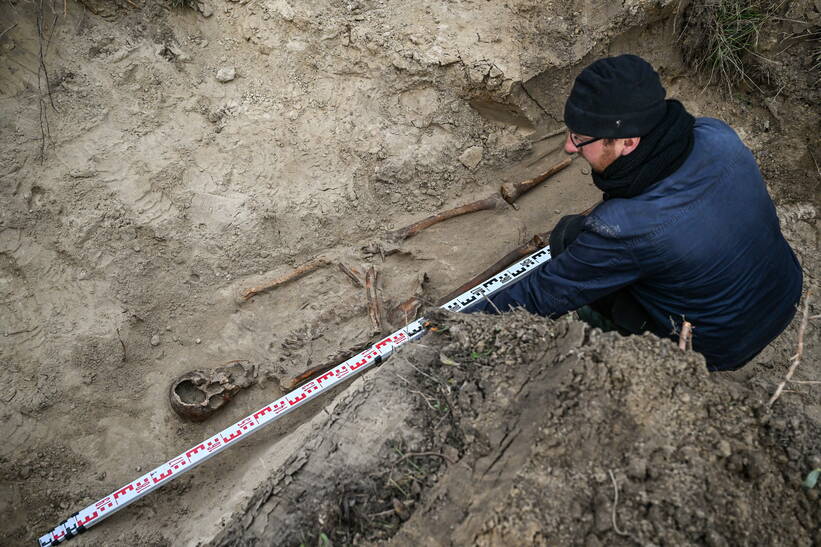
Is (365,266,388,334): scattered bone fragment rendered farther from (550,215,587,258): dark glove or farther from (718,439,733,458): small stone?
(718,439,733,458): small stone

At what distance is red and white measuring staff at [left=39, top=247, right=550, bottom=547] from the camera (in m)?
3.47

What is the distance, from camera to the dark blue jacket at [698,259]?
2.96m

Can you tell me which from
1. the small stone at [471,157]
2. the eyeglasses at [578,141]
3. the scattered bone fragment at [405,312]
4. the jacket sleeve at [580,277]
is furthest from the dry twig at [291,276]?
the eyeglasses at [578,141]

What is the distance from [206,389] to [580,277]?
254cm

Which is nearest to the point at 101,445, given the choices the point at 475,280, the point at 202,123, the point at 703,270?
the point at 202,123

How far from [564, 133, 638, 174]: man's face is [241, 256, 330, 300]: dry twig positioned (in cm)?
229

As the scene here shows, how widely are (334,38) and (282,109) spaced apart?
0.74 meters

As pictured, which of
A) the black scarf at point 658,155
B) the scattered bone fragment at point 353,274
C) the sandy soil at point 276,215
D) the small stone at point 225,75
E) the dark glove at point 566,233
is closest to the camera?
the sandy soil at point 276,215

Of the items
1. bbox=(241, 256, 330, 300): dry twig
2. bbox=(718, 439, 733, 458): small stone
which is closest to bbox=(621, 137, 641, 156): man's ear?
bbox=(718, 439, 733, 458): small stone

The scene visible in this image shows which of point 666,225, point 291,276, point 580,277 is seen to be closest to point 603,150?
point 666,225

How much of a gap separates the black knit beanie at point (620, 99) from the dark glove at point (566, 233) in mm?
802

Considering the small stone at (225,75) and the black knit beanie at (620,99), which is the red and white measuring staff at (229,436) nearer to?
the black knit beanie at (620,99)

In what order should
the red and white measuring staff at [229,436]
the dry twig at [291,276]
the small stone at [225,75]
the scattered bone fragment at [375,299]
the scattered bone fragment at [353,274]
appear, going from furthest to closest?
1. the small stone at [225,75]
2. the scattered bone fragment at [353,274]
3. the dry twig at [291,276]
4. the scattered bone fragment at [375,299]
5. the red and white measuring staff at [229,436]

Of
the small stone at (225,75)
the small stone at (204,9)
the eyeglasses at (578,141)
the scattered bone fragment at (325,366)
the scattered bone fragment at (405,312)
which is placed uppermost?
the small stone at (204,9)
